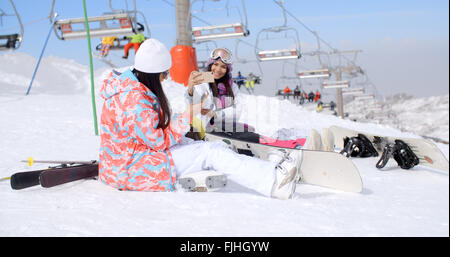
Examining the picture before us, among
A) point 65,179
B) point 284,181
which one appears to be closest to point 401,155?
point 284,181

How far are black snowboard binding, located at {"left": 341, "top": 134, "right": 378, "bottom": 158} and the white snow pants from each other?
154cm

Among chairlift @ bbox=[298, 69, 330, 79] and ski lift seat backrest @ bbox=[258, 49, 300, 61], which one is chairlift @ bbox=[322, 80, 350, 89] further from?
ski lift seat backrest @ bbox=[258, 49, 300, 61]

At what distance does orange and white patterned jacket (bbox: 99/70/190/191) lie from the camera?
1.96 metres

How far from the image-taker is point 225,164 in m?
2.02

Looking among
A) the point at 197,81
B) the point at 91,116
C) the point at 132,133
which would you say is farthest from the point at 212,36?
the point at 132,133

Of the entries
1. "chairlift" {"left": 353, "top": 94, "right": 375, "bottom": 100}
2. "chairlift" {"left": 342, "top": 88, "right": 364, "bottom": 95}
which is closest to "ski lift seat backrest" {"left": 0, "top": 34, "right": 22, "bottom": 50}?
"chairlift" {"left": 342, "top": 88, "right": 364, "bottom": 95}

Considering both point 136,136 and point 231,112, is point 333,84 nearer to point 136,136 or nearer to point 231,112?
point 231,112

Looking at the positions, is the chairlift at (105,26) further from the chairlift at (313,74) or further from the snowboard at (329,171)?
the chairlift at (313,74)

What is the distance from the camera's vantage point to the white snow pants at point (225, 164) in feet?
6.47

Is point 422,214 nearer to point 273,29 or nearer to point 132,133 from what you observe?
point 132,133

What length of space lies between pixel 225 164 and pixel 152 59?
699 mm

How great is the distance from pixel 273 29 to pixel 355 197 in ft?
24.4

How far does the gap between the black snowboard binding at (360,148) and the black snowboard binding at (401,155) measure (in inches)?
14.1
